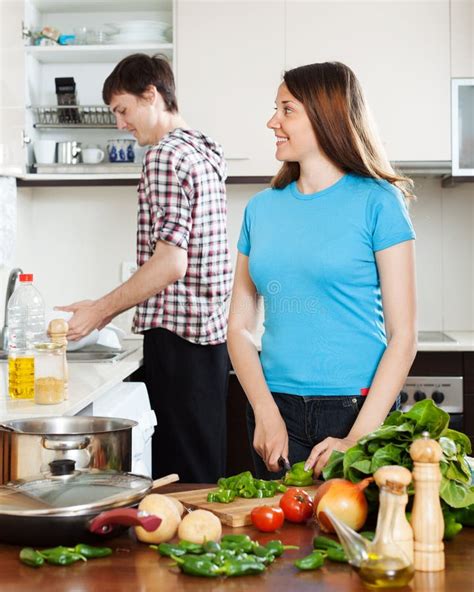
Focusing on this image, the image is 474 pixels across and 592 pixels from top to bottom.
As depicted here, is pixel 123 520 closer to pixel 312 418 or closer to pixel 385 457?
pixel 385 457

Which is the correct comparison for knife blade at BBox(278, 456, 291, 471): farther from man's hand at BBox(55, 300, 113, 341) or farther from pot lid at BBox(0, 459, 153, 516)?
man's hand at BBox(55, 300, 113, 341)

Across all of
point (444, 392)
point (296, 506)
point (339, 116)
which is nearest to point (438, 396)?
point (444, 392)

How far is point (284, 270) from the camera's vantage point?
1.76 m

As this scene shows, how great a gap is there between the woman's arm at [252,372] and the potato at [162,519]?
54cm

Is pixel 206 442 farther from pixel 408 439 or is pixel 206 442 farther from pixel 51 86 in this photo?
pixel 51 86

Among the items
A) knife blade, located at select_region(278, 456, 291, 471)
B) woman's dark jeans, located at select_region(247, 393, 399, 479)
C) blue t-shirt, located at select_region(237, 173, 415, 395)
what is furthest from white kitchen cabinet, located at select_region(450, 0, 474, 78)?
knife blade, located at select_region(278, 456, 291, 471)

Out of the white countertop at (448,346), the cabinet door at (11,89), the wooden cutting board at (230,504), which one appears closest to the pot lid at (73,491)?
the wooden cutting board at (230,504)

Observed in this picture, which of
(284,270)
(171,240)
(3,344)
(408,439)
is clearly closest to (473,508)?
(408,439)

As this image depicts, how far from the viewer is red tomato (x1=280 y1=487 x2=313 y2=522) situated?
1.25 meters

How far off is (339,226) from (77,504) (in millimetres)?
818

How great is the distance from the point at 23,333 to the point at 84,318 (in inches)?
8.9

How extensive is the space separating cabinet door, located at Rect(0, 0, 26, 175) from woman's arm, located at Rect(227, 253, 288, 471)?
132 cm

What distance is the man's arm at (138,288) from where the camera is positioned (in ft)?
8.18

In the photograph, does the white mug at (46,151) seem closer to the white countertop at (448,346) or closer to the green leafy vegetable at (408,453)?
the white countertop at (448,346)
